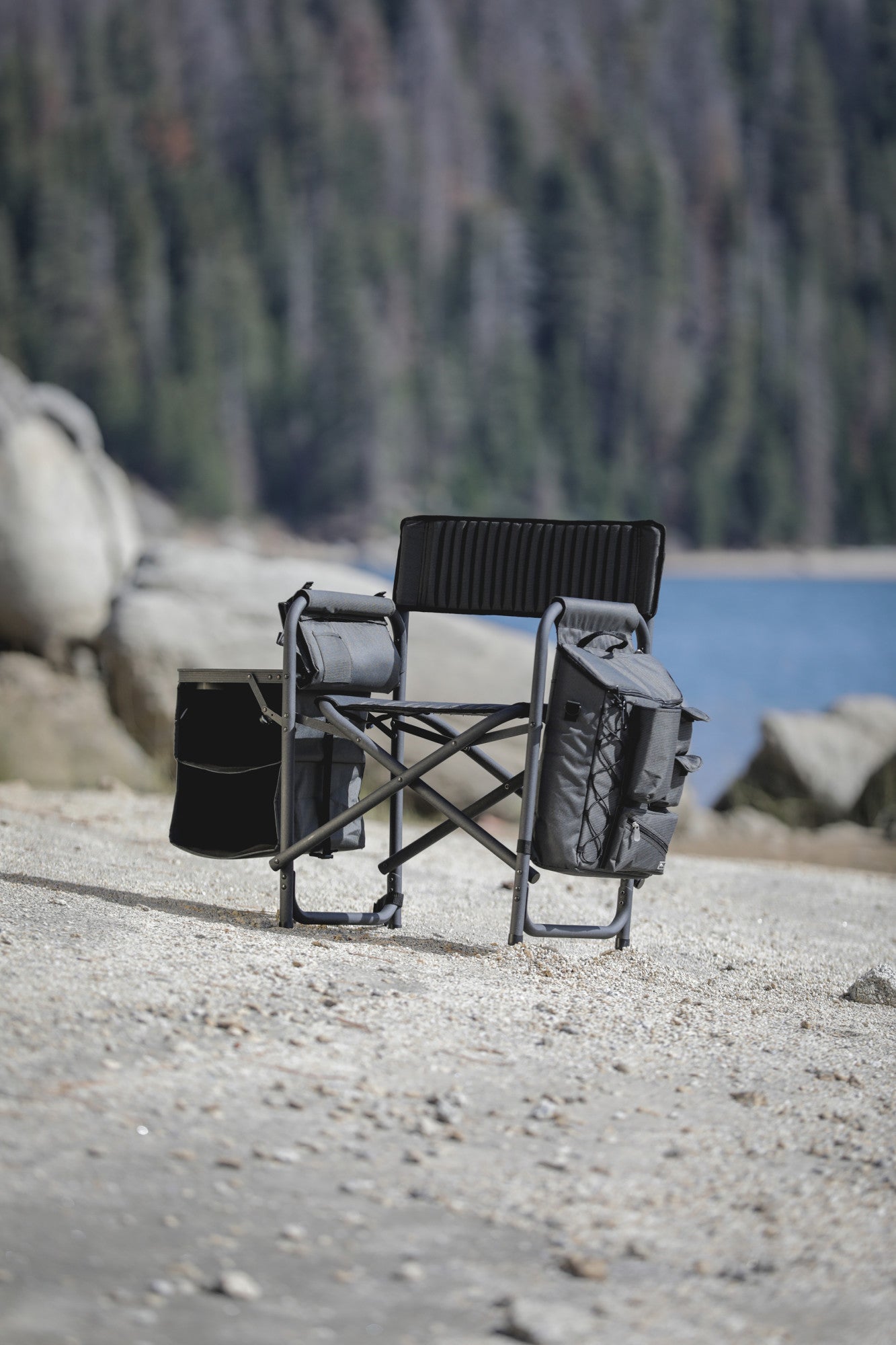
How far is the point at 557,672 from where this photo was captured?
11.7 feet

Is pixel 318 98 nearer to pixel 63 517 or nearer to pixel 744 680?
pixel 744 680

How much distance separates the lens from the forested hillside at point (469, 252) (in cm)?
5850

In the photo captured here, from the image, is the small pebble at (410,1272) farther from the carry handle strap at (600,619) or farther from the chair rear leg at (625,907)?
the chair rear leg at (625,907)

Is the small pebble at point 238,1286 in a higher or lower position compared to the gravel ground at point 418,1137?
higher

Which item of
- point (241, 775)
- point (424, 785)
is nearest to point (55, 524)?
point (241, 775)

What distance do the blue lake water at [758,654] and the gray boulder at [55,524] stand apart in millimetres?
4897

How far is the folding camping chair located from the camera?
3.64 metres

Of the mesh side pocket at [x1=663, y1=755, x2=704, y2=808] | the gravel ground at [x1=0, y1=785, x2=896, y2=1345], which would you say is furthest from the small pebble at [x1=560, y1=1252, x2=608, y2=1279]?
the mesh side pocket at [x1=663, y1=755, x2=704, y2=808]

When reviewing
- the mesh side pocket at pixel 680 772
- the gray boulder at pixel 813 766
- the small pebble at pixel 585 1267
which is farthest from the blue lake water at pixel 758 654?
the small pebble at pixel 585 1267

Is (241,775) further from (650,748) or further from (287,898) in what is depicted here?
(650,748)

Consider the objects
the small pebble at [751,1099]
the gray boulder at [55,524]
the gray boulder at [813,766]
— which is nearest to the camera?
the small pebble at [751,1099]

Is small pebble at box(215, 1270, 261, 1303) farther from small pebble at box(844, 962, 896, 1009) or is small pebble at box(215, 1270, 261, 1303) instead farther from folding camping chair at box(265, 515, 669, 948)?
small pebble at box(844, 962, 896, 1009)

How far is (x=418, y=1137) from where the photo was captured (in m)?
2.47

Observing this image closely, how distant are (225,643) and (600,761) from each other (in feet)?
14.7
